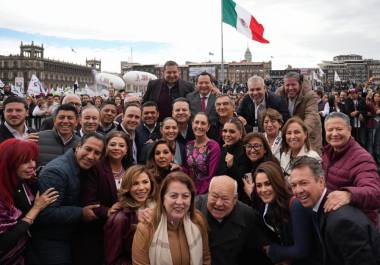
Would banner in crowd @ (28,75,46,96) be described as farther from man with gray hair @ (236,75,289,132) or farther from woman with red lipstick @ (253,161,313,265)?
woman with red lipstick @ (253,161,313,265)

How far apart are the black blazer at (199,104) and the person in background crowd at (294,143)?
167 centimetres

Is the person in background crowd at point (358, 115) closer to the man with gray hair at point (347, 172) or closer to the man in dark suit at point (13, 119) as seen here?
the man with gray hair at point (347, 172)

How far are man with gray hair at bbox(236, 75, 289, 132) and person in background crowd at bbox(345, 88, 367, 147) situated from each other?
18.9ft

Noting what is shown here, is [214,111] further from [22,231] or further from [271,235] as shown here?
[22,231]

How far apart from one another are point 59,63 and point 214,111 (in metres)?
108

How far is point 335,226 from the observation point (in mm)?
2355

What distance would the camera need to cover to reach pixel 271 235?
3240 mm

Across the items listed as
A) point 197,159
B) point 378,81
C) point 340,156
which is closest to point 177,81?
point 197,159

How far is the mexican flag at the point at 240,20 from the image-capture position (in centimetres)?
1141

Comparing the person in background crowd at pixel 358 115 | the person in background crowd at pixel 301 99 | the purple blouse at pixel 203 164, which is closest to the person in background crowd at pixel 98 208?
the purple blouse at pixel 203 164

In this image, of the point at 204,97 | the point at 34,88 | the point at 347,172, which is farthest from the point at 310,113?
the point at 34,88

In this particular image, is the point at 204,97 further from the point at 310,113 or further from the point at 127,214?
the point at 127,214

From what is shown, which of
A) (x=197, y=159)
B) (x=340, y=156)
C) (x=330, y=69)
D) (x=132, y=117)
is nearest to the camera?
(x=340, y=156)

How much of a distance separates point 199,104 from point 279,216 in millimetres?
3004
